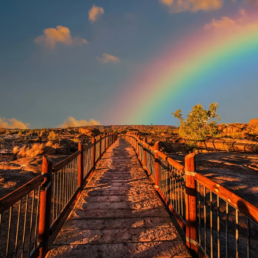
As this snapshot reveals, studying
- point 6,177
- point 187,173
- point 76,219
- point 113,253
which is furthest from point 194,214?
point 6,177

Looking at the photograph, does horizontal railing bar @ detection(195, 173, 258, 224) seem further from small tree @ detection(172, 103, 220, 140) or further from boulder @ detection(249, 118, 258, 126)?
boulder @ detection(249, 118, 258, 126)

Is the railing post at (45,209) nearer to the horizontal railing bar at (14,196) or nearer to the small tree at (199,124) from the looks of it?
the horizontal railing bar at (14,196)

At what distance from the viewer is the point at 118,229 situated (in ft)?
10.9

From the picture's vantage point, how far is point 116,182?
21.1 ft

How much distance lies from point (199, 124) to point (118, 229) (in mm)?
37035

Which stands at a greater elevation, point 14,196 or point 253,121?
point 253,121

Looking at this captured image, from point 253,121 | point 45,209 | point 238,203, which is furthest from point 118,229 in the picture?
point 253,121

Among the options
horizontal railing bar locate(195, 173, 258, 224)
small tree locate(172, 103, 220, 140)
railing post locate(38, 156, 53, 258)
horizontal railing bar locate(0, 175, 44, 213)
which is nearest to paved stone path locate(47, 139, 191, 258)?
railing post locate(38, 156, 53, 258)

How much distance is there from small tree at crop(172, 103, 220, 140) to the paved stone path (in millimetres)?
32771

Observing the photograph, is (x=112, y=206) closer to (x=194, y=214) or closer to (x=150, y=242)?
(x=150, y=242)

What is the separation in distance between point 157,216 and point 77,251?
1.87 meters

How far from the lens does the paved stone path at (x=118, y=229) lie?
272cm

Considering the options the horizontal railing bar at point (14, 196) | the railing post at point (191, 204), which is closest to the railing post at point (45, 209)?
the horizontal railing bar at point (14, 196)

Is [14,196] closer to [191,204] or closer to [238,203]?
[238,203]
